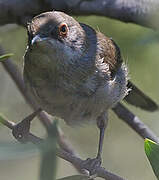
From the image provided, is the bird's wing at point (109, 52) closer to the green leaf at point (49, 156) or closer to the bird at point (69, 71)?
the bird at point (69, 71)

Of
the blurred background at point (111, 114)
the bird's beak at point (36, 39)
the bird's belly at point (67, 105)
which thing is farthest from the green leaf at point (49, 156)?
the bird's belly at point (67, 105)

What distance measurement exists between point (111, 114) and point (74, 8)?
198cm

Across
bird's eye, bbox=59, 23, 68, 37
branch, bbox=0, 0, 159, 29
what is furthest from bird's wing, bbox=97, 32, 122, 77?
bird's eye, bbox=59, 23, 68, 37

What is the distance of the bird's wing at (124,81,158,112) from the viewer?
4555mm

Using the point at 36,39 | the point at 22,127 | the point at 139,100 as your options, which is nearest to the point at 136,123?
the point at 139,100

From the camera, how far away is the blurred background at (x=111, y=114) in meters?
3.99

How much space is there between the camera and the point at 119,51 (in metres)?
4.22

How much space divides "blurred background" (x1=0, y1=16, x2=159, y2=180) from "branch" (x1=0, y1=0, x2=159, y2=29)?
194 mm

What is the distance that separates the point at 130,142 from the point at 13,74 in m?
2.18

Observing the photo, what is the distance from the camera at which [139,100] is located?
4.68 m

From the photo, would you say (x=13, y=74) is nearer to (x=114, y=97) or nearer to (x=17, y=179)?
(x=114, y=97)

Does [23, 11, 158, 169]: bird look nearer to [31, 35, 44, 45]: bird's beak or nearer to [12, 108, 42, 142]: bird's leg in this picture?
[31, 35, 44, 45]: bird's beak

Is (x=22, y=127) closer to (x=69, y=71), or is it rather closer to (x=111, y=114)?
(x=69, y=71)

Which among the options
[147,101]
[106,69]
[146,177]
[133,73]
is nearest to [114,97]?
[106,69]
